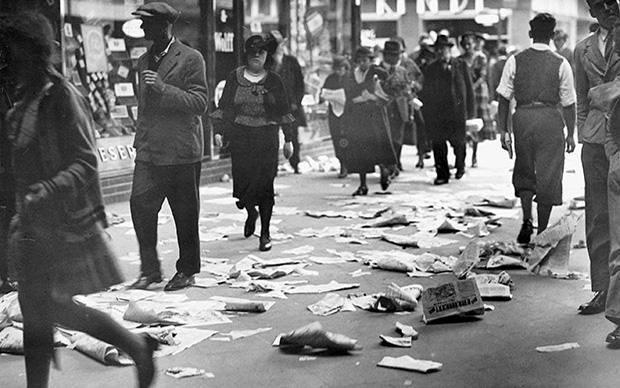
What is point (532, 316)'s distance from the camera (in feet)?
20.0

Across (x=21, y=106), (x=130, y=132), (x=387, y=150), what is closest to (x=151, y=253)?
(x=130, y=132)

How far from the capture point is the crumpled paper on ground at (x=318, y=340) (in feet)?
17.2

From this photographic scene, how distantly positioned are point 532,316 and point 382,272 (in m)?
1.58

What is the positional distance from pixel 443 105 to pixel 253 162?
5411 mm

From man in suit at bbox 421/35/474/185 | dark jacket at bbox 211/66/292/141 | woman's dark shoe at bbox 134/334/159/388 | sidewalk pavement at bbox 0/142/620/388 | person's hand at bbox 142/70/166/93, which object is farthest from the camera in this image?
man in suit at bbox 421/35/474/185

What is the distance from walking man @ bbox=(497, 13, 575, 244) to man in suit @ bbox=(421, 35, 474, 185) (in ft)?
16.5

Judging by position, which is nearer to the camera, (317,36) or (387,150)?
(387,150)

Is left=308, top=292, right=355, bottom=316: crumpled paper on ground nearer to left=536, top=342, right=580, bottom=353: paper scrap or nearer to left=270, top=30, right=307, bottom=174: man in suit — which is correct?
left=536, top=342, right=580, bottom=353: paper scrap

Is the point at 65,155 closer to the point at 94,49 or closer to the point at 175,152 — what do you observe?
the point at 175,152

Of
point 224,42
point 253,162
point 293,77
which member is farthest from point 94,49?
point 293,77

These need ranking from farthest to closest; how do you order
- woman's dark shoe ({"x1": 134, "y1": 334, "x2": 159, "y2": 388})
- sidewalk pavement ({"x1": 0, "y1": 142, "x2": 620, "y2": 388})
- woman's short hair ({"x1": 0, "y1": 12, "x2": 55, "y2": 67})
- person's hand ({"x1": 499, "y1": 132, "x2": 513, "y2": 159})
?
1. person's hand ({"x1": 499, "y1": 132, "x2": 513, "y2": 159})
2. sidewalk pavement ({"x1": 0, "y1": 142, "x2": 620, "y2": 388})
3. woman's dark shoe ({"x1": 134, "y1": 334, "x2": 159, "y2": 388})
4. woman's short hair ({"x1": 0, "y1": 12, "x2": 55, "y2": 67})

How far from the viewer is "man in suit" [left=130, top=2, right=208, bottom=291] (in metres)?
5.58

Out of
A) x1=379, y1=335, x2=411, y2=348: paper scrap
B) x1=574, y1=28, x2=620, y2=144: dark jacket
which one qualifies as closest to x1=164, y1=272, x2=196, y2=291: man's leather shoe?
x1=379, y1=335, x2=411, y2=348: paper scrap

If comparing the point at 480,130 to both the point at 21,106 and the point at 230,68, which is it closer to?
the point at 230,68
